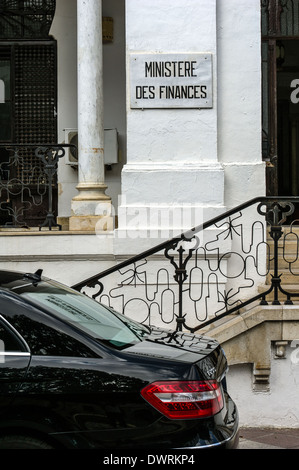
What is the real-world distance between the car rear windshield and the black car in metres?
0.03

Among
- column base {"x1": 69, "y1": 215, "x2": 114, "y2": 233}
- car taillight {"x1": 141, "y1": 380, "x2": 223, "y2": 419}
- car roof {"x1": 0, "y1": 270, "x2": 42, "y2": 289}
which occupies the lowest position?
car taillight {"x1": 141, "y1": 380, "x2": 223, "y2": 419}

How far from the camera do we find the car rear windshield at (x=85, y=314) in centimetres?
533

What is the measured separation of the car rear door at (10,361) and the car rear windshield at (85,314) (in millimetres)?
287

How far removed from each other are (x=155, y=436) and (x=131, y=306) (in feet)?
15.8

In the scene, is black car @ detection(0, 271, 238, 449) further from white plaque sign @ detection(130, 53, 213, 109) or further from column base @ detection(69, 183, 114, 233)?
white plaque sign @ detection(130, 53, 213, 109)

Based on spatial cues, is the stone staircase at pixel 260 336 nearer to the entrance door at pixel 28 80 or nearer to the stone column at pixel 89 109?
the stone column at pixel 89 109

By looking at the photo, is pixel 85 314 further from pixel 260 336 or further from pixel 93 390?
pixel 260 336

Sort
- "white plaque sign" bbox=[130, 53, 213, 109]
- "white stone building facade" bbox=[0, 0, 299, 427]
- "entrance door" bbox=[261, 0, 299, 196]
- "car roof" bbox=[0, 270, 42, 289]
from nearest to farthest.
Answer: "car roof" bbox=[0, 270, 42, 289] < "white stone building facade" bbox=[0, 0, 299, 427] < "white plaque sign" bbox=[130, 53, 213, 109] < "entrance door" bbox=[261, 0, 299, 196]

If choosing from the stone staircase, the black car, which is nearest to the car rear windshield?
the black car

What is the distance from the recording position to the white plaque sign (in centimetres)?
995

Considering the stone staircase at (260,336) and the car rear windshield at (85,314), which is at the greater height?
the car rear windshield at (85,314)

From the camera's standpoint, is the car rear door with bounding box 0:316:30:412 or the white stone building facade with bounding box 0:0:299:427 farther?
the white stone building facade with bounding box 0:0:299:427

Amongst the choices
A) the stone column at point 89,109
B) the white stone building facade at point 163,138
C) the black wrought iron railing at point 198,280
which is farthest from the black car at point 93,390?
the stone column at point 89,109
